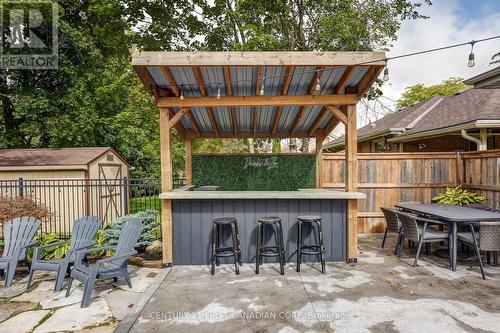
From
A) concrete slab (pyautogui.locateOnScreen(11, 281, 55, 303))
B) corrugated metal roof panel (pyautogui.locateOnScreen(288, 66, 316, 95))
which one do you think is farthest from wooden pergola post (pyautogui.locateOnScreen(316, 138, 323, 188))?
concrete slab (pyautogui.locateOnScreen(11, 281, 55, 303))

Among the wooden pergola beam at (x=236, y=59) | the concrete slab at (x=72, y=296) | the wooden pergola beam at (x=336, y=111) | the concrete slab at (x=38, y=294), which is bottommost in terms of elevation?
the concrete slab at (x=38, y=294)

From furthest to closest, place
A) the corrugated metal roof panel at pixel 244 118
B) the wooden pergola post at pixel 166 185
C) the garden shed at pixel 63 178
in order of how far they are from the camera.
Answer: the garden shed at pixel 63 178
the corrugated metal roof panel at pixel 244 118
the wooden pergola post at pixel 166 185

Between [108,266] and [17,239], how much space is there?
190 cm

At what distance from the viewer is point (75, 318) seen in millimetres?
3287

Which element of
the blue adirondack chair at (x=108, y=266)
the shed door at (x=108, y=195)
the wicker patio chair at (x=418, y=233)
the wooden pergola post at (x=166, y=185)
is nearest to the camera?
the blue adirondack chair at (x=108, y=266)

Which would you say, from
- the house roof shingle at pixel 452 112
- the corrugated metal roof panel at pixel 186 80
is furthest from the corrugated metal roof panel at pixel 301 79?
the house roof shingle at pixel 452 112

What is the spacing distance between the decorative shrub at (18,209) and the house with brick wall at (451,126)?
32.8 ft

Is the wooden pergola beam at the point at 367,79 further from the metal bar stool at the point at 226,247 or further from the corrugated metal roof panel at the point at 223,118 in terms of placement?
the metal bar stool at the point at 226,247

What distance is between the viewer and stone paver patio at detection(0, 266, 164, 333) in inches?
123

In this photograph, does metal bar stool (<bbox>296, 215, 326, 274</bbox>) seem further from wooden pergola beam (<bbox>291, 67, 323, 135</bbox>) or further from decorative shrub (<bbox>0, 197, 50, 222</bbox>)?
decorative shrub (<bbox>0, 197, 50, 222</bbox>)

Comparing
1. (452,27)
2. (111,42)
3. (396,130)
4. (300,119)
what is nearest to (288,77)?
(300,119)

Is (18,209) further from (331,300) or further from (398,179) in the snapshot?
(398,179)

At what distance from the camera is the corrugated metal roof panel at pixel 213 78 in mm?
4457

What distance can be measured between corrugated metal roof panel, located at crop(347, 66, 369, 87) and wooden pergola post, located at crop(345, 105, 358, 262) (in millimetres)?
378
